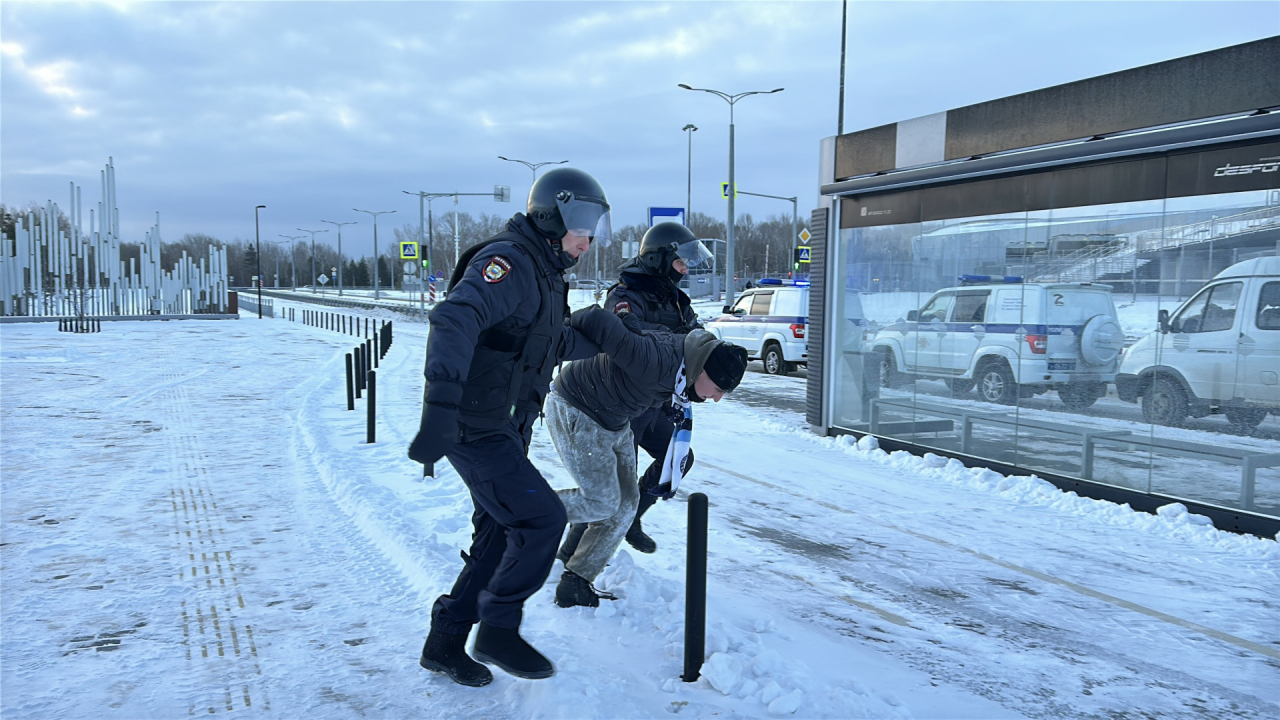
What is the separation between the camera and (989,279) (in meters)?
8.45

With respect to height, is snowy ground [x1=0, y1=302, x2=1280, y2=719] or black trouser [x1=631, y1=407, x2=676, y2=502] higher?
black trouser [x1=631, y1=407, x2=676, y2=502]

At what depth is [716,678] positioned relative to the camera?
349 cm

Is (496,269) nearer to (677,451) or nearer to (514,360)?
(514,360)

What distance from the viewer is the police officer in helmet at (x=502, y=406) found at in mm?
2941

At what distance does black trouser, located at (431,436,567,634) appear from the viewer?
3.21m

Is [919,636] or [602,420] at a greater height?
[602,420]

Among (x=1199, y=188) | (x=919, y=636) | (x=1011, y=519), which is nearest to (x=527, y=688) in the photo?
(x=919, y=636)

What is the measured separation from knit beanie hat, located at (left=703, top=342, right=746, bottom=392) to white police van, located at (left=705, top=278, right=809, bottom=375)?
544 inches

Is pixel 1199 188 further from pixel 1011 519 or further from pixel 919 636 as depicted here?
pixel 919 636

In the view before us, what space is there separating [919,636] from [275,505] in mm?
4863

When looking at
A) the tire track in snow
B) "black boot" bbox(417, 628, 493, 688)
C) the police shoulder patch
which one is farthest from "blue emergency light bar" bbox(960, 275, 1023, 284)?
"black boot" bbox(417, 628, 493, 688)

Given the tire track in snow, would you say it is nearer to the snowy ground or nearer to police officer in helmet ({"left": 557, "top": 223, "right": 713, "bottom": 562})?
the snowy ground

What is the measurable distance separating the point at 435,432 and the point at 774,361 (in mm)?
15863

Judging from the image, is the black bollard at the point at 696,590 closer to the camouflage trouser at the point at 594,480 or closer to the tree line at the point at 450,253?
the camouflage trouser at the point at 594,480
